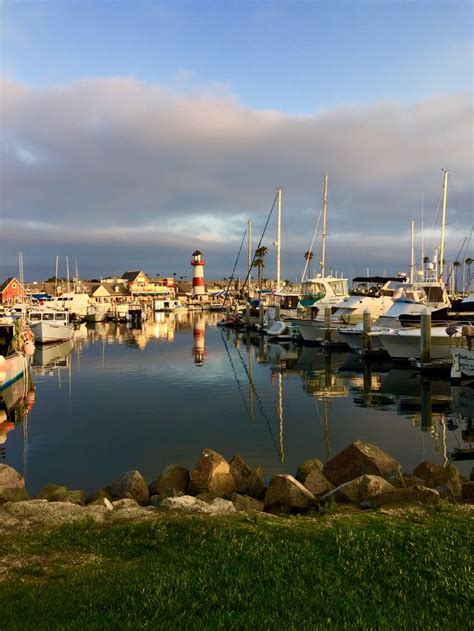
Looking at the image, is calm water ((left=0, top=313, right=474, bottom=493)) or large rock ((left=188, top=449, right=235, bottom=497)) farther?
calm water ((left=0, top=313, right=474, bottom=493))

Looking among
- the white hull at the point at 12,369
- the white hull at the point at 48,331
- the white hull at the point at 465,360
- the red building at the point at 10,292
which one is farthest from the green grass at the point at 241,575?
the red building at the point at 10,292

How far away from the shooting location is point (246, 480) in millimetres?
12961

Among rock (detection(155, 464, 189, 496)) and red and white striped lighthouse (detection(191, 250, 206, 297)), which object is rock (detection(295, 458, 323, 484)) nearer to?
rock (detection(155, 464, 189, 496))

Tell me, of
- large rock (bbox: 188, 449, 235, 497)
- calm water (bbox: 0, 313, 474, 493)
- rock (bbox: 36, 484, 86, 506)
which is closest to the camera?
rock (bbox: 36, 484, 86, 506)

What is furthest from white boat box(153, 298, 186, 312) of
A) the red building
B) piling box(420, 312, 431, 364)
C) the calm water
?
piling box(420, 312, 431, 364)

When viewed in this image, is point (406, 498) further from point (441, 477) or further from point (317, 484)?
point (441, 477)

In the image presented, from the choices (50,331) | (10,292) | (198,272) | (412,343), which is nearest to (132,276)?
(198,272)

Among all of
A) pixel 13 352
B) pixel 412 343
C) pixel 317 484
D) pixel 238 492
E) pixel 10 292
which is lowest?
pixel 238 492

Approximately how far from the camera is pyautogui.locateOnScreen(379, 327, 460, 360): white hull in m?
33.7

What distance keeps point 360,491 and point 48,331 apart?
51.3m

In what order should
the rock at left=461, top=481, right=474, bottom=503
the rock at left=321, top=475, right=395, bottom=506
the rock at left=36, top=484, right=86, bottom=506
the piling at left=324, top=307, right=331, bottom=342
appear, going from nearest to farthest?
the rock at left=321, top=475, right=395, bottom=506, the rock at left=461, top=481, right=474, bottom=503, the rock at left=36, top=484, right=86, bottom=506, the piling at left=324, top=307, right=331, bottom=342

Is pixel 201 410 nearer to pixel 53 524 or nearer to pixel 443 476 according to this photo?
pixel 443 476

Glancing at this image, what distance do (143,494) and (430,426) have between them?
13.0 metres

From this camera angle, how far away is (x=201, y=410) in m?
24.3
